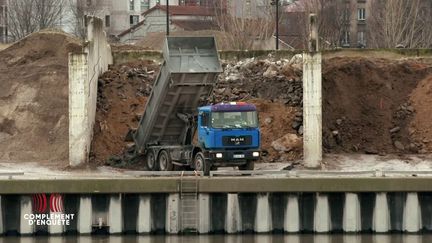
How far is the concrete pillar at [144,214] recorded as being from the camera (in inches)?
1416

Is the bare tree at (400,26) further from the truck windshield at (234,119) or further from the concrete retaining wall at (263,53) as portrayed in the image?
the truck windshield at (234,119)

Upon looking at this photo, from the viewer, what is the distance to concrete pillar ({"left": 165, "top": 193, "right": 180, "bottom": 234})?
36.0 meters

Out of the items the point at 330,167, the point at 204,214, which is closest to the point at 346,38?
the point at 330,167

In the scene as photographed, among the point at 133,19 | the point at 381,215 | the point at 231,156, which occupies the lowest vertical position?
the point at 381,215

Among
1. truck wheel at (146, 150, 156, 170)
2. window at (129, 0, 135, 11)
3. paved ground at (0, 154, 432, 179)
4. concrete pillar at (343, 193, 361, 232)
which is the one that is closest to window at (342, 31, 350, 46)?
window at (129, 0, 135, 11)

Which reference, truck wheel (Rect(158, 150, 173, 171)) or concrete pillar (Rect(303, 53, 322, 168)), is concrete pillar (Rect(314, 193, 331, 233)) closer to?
truck wheel (Rect(158, 150, 173, 171))

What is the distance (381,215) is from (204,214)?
5.88 metres

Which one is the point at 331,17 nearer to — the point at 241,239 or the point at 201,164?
the point at 201,164

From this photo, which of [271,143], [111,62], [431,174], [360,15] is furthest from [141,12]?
[431,174]

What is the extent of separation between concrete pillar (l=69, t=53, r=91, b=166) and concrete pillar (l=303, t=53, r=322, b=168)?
8.92m

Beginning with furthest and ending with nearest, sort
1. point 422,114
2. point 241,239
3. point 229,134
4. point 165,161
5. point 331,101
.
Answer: point 331,101 < point 422,114 < point 165,161 < point 229,134 < point 241,239

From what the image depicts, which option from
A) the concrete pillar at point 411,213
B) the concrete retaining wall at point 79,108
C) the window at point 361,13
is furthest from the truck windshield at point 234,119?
the window at point 361,13

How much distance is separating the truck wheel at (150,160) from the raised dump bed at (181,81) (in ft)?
3.63

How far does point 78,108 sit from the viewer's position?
4397 cm
